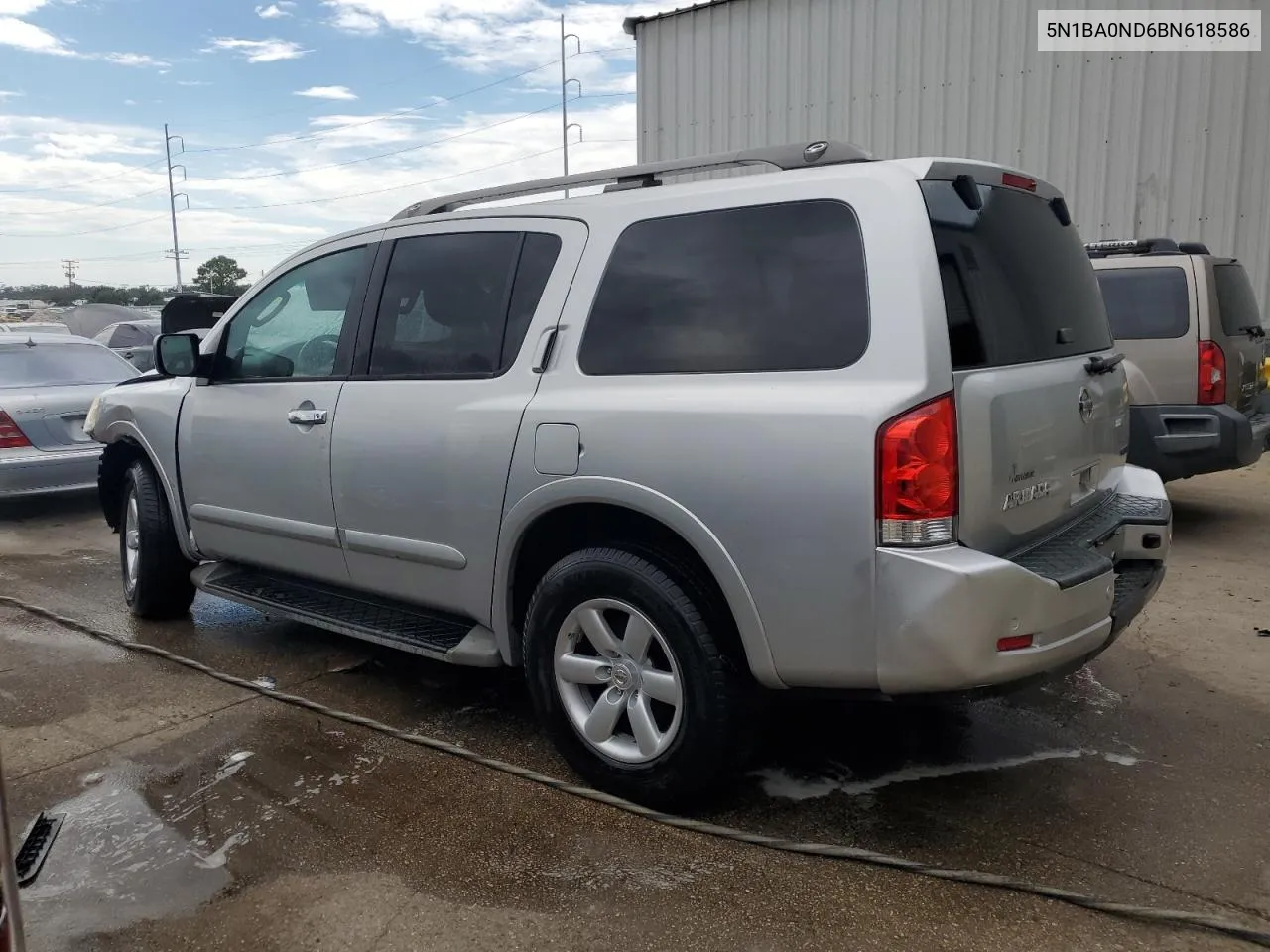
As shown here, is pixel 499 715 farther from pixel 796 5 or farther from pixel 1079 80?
pixel 796 5

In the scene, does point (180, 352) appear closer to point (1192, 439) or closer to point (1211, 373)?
point (1192, 439)

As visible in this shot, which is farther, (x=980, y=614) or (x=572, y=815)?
(x=572, y=815)

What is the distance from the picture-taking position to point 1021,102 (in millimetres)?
9508

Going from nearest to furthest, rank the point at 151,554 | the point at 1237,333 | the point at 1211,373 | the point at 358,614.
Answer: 1. the point at 358,614
2. the point at 151,554
3. the point at 1211,373
4. the point at 1237,333

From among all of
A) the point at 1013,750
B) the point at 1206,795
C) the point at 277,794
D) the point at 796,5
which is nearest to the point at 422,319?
the point at 277,794

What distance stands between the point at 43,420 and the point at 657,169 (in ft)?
20.6

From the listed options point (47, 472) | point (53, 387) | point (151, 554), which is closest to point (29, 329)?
point (53, 387)

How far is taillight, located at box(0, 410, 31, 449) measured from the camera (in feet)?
24.9

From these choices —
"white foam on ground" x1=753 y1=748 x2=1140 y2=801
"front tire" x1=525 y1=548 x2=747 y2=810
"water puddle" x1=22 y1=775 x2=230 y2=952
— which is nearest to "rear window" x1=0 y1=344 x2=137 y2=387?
"water puddle" x1=22 y1=775 x2=230 y2=952

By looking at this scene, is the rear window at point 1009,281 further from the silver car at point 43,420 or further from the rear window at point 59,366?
the rear window at point 59,366

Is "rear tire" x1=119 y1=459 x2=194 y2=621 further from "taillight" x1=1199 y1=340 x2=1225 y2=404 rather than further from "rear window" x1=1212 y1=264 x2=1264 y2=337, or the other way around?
"rear window" x1=1212 y1=264 x2=1264 y2=337

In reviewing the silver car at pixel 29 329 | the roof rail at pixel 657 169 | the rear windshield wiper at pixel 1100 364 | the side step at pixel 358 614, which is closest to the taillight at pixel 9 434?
the silver car at pixel 29 329

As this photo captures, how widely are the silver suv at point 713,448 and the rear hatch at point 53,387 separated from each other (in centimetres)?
464

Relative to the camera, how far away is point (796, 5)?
416 inches
